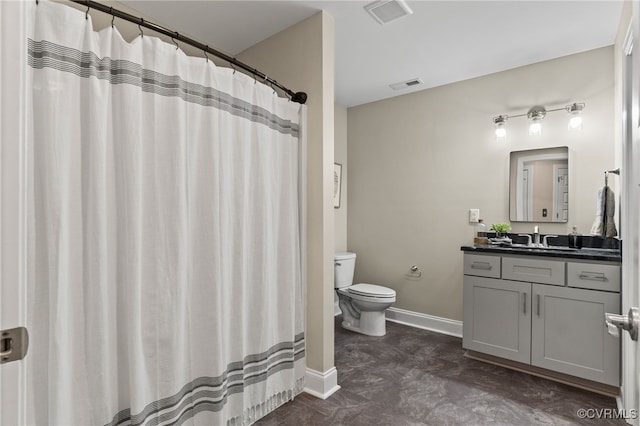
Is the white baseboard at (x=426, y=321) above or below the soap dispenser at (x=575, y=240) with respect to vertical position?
below

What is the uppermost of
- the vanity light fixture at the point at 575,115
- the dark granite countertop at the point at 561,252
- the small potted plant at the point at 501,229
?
the vanity light fixture at the point at 575,115

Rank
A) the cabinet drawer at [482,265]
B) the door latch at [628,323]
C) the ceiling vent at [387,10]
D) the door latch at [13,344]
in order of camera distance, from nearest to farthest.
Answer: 1. the door latch at [13,344]
2. the door latch at [628,323]
3. the ceiling vent at [387,10]
4. the cabinet drawer at [482,265]

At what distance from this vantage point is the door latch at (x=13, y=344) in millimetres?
557

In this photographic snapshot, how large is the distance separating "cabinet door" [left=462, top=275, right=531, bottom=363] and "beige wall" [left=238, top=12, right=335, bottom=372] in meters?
1.20

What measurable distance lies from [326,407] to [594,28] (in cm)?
311

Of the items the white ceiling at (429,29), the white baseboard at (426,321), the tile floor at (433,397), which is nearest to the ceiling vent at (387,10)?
the white ceiling at (429,29)

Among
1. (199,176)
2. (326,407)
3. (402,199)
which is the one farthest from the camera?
(402,199)

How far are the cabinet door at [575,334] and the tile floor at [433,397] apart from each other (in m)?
0.16

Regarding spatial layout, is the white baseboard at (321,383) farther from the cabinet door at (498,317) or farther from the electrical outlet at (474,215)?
the electrical outlet at (474,215)

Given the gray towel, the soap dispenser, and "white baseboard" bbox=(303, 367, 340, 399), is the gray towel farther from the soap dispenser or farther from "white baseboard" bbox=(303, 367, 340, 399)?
"white baseboard" bbox=(303, 367, 340, 399)

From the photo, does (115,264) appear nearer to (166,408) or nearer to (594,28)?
(166,408)

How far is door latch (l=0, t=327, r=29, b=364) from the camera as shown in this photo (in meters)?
0.56

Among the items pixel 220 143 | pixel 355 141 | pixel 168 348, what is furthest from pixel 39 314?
pixel 355 141

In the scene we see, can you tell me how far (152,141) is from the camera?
53.9 inches
